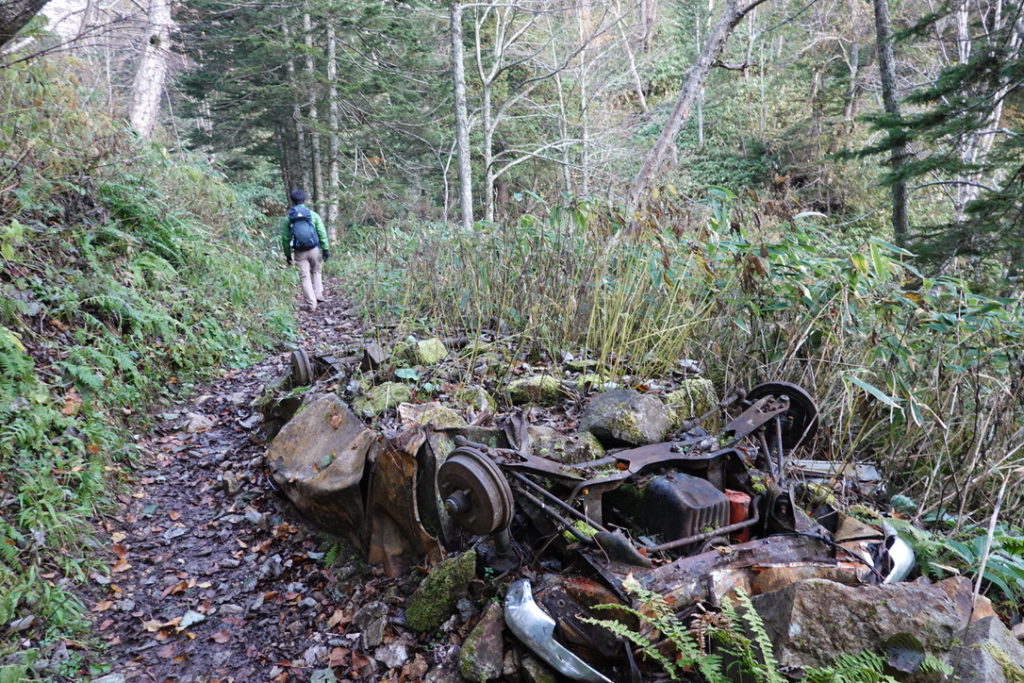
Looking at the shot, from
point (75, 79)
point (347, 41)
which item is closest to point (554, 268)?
point (75, 79)

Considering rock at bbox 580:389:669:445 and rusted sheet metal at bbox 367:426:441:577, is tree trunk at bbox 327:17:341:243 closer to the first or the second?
rusted sheet metal at bbox 367:426:441:577

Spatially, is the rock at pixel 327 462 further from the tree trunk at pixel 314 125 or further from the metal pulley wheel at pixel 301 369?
the tree trunk at pixel 314 125

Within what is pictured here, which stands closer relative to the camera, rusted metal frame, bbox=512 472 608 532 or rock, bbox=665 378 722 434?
rusted metal frame, bbox=512 472 608 532

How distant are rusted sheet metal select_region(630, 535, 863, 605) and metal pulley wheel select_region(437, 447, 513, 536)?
58 centimetres

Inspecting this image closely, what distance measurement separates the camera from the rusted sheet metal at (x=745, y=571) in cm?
239

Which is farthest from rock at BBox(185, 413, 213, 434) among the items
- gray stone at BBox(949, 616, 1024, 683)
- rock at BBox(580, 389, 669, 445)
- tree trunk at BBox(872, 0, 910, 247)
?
tree trunk at BBox(872, 0, 910, 247)

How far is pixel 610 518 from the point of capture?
9.89ft

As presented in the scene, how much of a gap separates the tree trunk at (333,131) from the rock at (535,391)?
12.9 metres

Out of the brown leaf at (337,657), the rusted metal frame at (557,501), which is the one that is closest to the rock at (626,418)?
the rusted metal frame at (557,501)

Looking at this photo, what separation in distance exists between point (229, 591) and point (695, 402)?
3.30 meters

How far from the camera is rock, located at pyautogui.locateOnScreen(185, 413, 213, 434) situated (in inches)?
213

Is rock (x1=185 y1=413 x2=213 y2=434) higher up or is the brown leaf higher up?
rock (x1=185 y1=413 x2=213 y2=434)

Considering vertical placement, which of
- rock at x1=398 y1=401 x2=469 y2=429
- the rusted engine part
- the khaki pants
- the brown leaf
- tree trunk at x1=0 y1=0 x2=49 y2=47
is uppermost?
tree trunk at x1=0 y1=0 x2=49 y2=47

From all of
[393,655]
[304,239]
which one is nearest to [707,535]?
[393,655]
